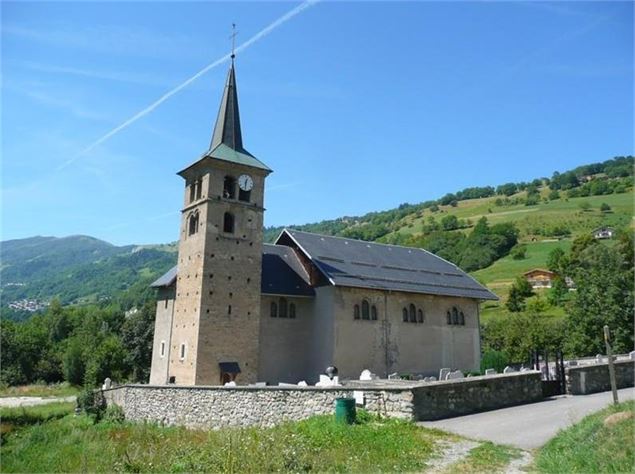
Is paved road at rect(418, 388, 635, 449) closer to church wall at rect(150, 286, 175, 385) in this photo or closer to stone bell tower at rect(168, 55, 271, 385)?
stone bell tower at rect(168, 55, 271, 385)

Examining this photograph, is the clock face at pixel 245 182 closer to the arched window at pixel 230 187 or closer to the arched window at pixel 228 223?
the arched window at pixel 230 187

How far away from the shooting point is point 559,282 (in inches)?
3440

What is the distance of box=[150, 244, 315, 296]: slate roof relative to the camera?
3472 cm

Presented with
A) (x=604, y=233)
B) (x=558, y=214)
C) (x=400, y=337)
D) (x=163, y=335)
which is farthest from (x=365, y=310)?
(x=558, y=214)

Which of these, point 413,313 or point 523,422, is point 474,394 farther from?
point 413,313

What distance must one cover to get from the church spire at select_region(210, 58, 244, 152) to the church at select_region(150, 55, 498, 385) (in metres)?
0.07

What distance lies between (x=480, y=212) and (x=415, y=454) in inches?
6564

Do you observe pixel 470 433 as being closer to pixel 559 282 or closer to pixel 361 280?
pixel 361 280

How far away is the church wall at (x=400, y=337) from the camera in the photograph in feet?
113

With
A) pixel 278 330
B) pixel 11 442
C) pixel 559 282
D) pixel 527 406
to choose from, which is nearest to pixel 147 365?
pixel 278 330

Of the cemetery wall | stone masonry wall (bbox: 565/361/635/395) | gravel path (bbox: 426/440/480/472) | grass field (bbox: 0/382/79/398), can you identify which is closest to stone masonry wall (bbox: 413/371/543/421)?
the cemetery wall

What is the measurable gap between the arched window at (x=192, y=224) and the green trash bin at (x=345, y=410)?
66.9 feet

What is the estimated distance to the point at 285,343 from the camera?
3456 cm

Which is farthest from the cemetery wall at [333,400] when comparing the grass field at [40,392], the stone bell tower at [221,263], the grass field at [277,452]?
the grass field at [40,392]
